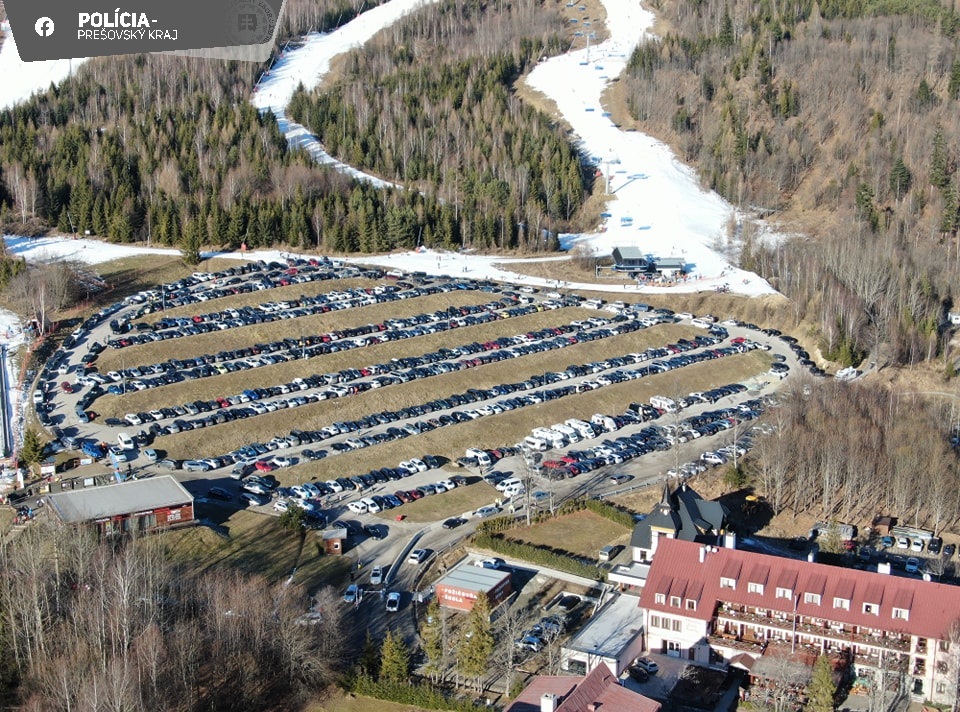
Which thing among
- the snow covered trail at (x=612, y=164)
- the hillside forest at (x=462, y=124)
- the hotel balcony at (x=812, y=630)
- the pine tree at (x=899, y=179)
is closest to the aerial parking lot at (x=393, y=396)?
the snow covered trail at (x=612, y=164)

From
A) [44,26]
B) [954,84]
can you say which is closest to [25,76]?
[954,84]

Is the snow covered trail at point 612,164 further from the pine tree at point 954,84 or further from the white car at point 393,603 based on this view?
the white car at point 393,603

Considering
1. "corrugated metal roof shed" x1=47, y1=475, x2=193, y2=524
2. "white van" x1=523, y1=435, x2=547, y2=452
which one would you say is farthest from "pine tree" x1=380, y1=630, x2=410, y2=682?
"white van" x1=523, y1=435, x2=547, y2=452

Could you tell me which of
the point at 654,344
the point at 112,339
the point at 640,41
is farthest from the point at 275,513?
the point at 640,41

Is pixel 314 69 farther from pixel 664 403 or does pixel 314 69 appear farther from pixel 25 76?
pixel 664 403

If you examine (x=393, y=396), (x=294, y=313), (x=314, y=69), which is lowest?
(x=393, y=396)
